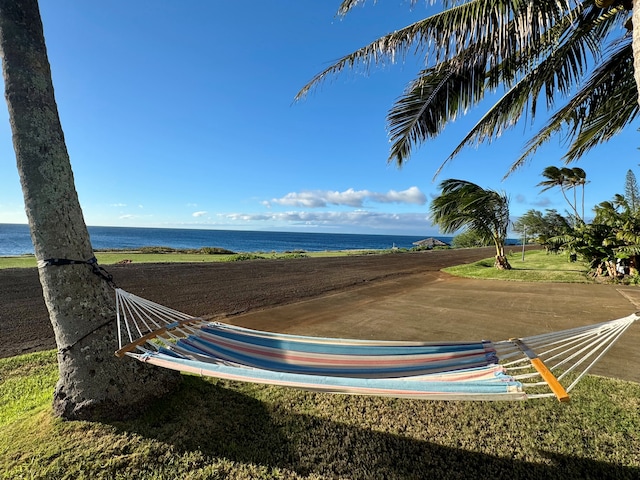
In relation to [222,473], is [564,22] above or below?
above

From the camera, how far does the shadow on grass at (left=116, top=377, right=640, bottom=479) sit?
1.75m

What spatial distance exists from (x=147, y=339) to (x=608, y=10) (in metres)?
5.05

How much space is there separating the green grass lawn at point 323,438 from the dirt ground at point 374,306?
1.23 m

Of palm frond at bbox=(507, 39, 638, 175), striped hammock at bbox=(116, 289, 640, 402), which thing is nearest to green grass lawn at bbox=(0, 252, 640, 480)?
striped hammock at bbox=(116, 289, 640, 402)

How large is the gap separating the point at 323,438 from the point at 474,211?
9289mm

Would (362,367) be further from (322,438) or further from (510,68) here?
(510,68)

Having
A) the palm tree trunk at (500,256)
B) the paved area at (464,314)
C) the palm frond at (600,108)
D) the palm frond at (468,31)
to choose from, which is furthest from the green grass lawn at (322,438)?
the palm tree trunk at (500,256)

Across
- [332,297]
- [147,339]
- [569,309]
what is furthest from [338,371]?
[569,309]

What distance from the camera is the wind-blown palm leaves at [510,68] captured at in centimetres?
264

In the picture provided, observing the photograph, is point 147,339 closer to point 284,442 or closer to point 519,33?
point 284,442

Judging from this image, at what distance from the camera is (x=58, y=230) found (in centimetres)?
203

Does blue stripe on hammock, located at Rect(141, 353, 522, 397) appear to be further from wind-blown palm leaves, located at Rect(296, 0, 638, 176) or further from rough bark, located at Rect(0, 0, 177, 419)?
wind-blown palm leaves, located at Rect(296, 0, 638, 176)

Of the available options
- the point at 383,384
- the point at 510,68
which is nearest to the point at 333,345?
the point at 383,384

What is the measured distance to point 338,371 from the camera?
1.92 metres
